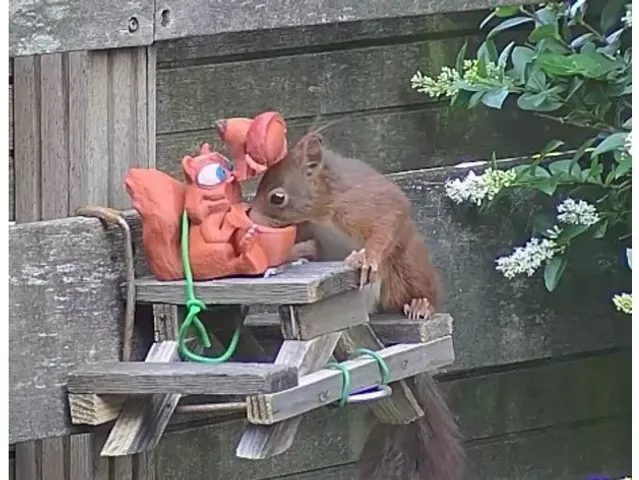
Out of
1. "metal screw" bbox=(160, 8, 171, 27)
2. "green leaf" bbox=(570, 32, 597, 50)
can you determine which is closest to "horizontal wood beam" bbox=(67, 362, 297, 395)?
"metal screw" bbox=(160, 8, 171, 27)

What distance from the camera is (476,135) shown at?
2.51 m

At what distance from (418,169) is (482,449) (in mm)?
458

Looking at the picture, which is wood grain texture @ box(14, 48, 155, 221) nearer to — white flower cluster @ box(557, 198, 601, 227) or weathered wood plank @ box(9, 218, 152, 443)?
weathered wood plank @ box(9, 218, 152, 443)

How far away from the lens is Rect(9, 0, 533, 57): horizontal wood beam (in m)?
1.84

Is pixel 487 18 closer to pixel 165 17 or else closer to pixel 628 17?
pixel 628 17

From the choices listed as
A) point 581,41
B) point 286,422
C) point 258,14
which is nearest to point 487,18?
point 581,41

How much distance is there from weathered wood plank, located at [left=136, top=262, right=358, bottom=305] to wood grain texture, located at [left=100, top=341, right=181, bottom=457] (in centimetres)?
6

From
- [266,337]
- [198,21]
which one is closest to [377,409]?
[266,337]

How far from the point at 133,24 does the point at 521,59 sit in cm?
62

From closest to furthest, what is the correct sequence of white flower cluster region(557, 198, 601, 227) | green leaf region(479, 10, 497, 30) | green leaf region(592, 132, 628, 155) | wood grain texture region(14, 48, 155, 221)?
wood grain texture region(14, 48, 155, 221) → green leaf region(592, 132, 628, 155) → white flower cluster region(557, 198, 601, 227) → green leaf region(479, 10, 497, 30)

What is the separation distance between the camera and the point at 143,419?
6.06ft

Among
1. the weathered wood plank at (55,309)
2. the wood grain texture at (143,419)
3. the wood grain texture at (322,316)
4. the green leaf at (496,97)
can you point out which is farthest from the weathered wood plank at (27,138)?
the green leaf at (496,97)

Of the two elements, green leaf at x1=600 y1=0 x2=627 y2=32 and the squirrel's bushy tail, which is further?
green leaf at x1=600 y1=0 x2=627 y2=32

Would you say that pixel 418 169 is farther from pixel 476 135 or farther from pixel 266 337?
pixel 266 337
